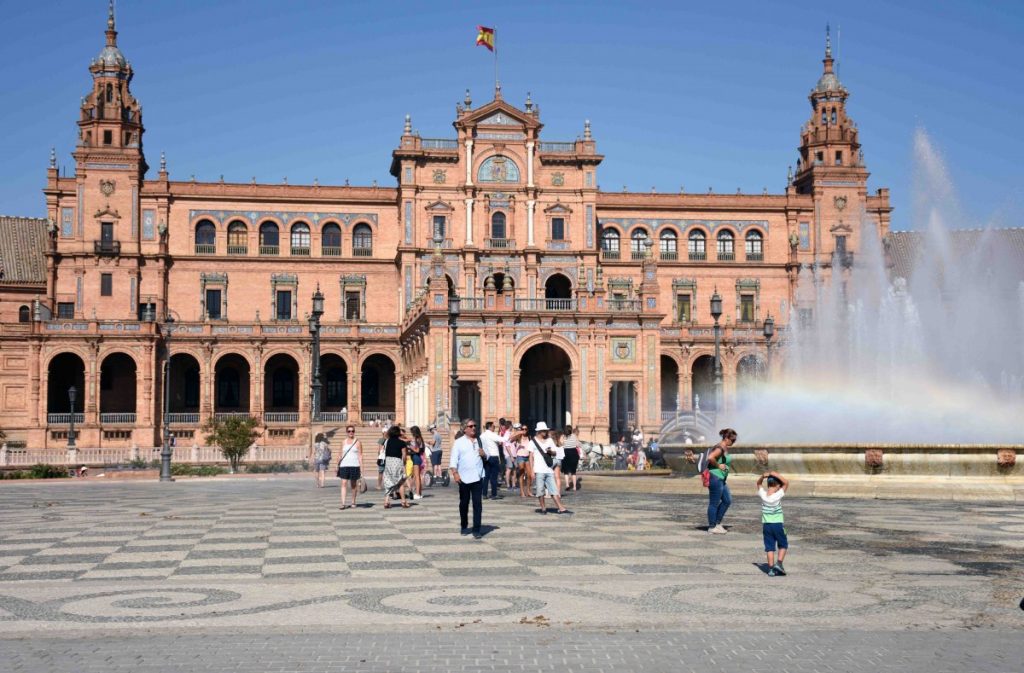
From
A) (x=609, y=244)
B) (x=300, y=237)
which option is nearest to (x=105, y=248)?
(x=300, y=237)

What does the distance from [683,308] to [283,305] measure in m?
25.3

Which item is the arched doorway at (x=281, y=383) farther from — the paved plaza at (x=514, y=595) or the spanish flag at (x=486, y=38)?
the paved plaza at (x=514, y=595)

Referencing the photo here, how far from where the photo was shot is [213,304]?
68.6m

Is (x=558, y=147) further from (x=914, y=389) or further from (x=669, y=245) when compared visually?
(x=914, y=389)

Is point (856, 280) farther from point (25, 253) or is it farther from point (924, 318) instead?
point (25, 253)

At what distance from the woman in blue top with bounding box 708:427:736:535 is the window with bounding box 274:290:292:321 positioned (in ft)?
179

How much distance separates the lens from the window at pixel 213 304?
6844 centimetres

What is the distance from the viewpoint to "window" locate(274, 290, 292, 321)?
69.2 metres

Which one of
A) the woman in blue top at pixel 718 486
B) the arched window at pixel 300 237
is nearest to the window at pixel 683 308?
the arched window at pixel 300 237

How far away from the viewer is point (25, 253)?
76.3m

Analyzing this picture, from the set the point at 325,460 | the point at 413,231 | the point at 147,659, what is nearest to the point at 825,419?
the point at 325,460

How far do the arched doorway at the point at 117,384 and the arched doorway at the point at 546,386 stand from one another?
77.0 feet

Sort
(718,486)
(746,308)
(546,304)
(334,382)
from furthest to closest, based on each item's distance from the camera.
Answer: (746,308)
(334,382)
(546,304)
(718,486)

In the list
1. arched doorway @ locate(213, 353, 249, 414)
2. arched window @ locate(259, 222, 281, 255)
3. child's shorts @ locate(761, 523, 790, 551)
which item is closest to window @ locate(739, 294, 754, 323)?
arched window @ locate(259, 222, 281, 255)
